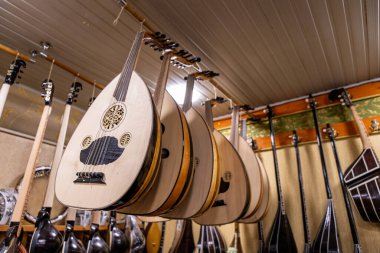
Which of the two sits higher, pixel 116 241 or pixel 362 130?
pixel 362 130

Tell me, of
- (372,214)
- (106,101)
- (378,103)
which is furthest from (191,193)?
(378,103)

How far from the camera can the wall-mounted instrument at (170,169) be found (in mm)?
863

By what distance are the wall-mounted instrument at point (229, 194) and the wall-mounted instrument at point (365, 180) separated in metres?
0.84

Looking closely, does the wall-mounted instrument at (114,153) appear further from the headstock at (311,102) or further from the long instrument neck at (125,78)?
the headstock at (311,102)

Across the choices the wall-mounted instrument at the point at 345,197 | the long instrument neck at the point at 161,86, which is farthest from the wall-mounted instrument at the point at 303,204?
the long instrument neck at the point at 161,86

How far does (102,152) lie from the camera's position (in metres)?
0.82

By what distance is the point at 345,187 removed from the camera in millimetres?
1606

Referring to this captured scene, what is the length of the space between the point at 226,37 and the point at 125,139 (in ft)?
3.23

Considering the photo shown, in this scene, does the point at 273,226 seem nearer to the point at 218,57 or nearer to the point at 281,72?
the point at 281,72

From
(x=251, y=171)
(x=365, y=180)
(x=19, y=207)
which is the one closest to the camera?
(x=19, y=207)

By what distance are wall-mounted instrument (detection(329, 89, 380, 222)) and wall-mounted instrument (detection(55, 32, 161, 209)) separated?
144cm

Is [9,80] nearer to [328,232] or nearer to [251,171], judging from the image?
[251,171]

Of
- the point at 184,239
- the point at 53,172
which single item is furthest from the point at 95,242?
the point at 184,239

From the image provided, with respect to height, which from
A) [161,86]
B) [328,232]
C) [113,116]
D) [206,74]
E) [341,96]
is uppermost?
[341,96]
